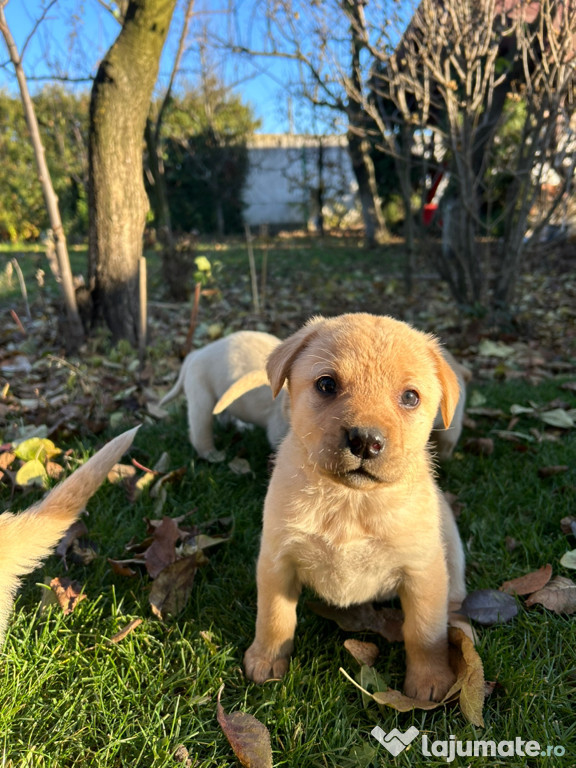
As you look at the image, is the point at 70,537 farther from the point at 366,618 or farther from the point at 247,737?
the point at 366,618

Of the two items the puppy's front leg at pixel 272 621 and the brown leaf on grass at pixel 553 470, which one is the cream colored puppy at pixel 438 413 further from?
the puppy's front leg at pixel 272 621

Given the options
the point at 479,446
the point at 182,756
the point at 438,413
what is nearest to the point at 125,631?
the point at 182,756

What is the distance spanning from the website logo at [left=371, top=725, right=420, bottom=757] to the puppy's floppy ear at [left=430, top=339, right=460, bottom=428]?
1041mm

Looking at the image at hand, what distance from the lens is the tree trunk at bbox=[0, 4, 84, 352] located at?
4176 millimetres

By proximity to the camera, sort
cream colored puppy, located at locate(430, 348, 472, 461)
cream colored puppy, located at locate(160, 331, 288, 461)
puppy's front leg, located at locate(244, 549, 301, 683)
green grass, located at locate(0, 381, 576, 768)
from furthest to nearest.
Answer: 1. cream colored puppy, located at locate(160, 331, 288, 461)
2. cream colored puppy, located at locate(430, 348, 472, 461)
3. puppy's front leg, located at locate(244, 549, 301, 683)
4. green grass, located at locate(0, 381, 576, 768)

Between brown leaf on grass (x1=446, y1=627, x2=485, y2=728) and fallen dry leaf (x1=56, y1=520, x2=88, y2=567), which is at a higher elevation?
fallen dry leaf (x1=56, y1=520, x2=88, y2=567)

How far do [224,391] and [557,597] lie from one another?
2.04 m

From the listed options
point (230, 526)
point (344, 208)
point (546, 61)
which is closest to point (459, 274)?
point (546, 61)

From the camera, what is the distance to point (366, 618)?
209 centimetres

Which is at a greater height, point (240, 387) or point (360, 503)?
point (240, 387)

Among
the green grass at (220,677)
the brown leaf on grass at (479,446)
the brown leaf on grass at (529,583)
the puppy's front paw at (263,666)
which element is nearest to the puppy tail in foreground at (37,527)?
the green grass at (220,677)

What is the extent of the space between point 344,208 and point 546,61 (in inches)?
575

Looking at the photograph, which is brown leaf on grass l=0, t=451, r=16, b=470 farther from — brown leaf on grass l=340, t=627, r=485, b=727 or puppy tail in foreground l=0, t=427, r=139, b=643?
brown leaf on grass l=340, t=627, r=485, b=727

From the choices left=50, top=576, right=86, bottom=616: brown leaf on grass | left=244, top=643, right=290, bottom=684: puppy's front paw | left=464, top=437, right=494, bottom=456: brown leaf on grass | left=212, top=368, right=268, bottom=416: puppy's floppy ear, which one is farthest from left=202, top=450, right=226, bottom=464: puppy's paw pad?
left=464, top=437, right=494, bottom=456: brown leaf on grass
